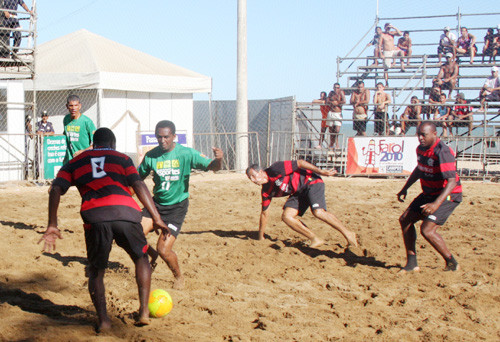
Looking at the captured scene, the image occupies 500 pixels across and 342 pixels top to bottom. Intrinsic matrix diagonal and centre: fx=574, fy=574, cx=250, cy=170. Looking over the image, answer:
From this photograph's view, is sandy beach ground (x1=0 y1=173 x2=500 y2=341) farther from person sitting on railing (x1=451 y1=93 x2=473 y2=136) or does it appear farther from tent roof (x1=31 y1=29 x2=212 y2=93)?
person sitting on railing (x1=451 y1=93 x2=473 y2=136)

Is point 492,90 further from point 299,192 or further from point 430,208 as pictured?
point 430,208

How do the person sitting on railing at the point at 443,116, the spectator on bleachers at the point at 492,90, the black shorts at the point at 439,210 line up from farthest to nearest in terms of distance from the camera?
1. the spectator on bleachers at the point at 492,90
2. the person sitting on railing at the point at 443,116
3. the black shorts at the point at 439,210

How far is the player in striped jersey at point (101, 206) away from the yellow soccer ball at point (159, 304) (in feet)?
1.62

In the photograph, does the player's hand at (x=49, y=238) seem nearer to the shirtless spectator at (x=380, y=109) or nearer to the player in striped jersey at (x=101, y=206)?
the player in striped jersey at (x=101, y=206)

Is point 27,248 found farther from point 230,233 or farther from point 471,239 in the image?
point 471,239

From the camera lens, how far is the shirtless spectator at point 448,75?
18562 mm

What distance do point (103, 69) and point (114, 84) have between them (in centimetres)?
60

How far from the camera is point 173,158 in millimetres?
6281

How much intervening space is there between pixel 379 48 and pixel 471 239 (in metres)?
12.7

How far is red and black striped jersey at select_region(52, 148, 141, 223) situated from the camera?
4609 mm

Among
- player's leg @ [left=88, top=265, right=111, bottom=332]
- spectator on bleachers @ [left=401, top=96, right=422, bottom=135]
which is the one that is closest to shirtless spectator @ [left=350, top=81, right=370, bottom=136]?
spectator on bleachers @ [left=401, top=96, right=422, bottom=135]

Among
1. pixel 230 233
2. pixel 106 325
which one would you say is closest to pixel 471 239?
pixel 230 233

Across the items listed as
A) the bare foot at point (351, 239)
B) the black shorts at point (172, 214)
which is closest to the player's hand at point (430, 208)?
the bare foot at point (351, 239)

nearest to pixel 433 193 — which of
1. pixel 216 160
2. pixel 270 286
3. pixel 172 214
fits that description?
pixel 270 286
